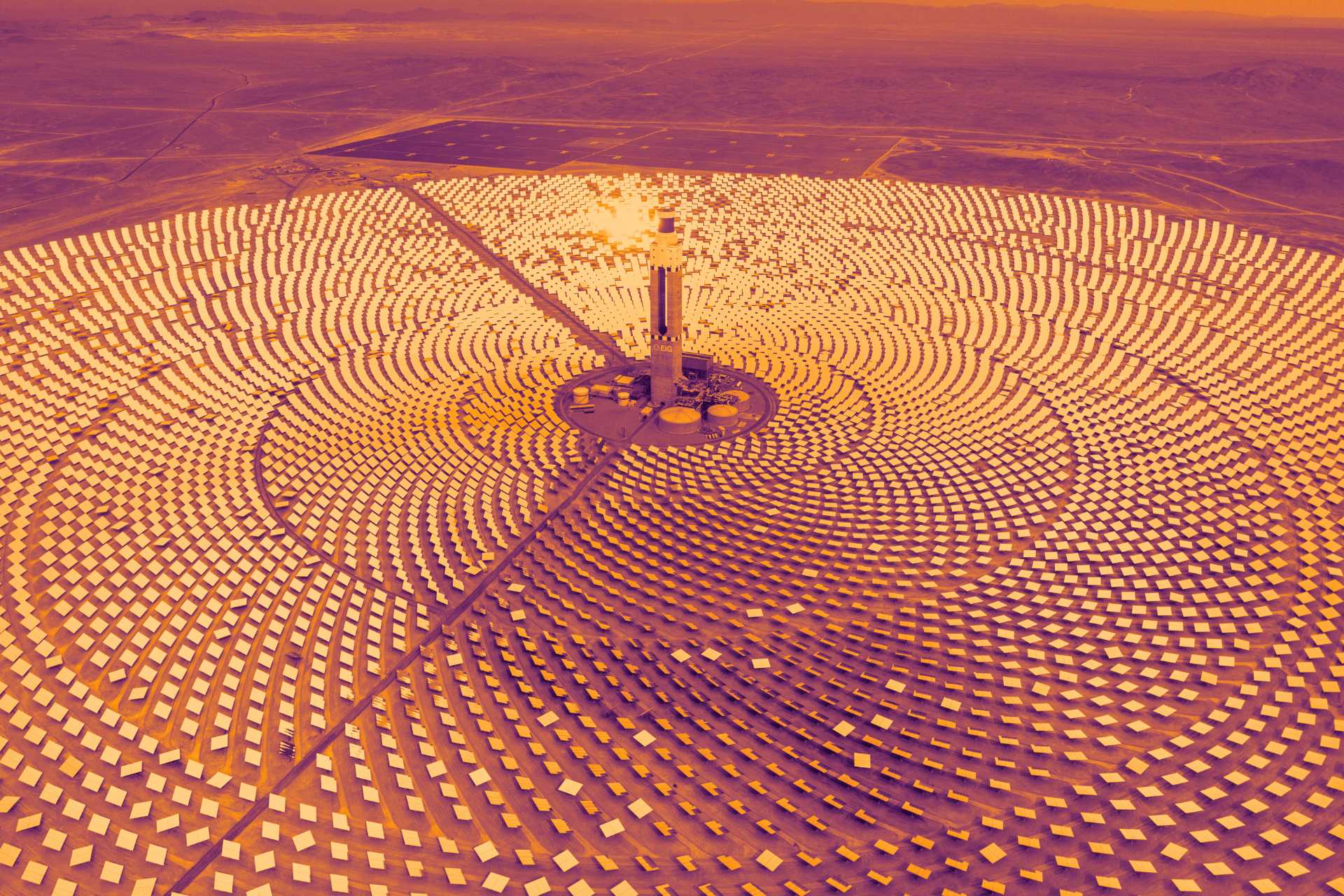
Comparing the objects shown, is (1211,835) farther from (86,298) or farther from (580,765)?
(86,298)

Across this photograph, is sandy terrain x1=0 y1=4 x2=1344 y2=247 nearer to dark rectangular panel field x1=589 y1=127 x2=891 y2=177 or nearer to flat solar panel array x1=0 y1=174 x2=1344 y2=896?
dark rectangular panel field x1=589 y1=127 x2=891 y2=177

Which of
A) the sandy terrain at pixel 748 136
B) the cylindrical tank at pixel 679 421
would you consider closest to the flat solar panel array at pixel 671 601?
the cylindrical tank at pixel 679 421

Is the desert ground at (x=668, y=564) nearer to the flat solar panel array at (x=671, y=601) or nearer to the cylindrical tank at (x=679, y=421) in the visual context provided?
the flat solar panel array at (x=671, y=601)

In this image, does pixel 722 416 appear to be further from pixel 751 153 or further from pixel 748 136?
pixel 748 136

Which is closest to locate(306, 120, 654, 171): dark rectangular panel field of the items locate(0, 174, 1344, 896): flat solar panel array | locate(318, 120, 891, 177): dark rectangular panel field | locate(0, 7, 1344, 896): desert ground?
locate(318, 120, 891, 177): dark rectangular panel field

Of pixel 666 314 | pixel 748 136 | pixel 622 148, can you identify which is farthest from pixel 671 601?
pixel 748 136

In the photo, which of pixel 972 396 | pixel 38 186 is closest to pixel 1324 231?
pixel 972 396
